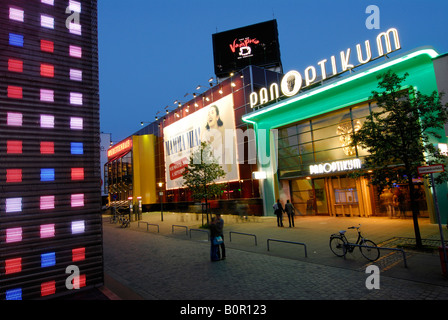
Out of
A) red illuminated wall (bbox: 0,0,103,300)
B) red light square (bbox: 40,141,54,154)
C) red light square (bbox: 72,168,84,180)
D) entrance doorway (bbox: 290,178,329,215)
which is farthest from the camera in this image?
entrance doorway (bbox: 290,178,329,215)

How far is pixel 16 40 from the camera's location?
7.20 m

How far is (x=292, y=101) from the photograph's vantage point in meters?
21.7

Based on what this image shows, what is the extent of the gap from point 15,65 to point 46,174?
9.97 feet

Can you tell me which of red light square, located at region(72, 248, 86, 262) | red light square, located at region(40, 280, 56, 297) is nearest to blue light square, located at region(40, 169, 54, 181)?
red light square, located at region(72, 248, 86, 262)

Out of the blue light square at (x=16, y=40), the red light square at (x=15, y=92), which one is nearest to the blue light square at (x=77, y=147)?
the red light square at (x=15, y=92)

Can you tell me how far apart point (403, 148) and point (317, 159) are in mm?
11535

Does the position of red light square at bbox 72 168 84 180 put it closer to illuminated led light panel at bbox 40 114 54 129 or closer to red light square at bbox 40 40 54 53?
illuminated led light panel at bbox 40 114 54 129

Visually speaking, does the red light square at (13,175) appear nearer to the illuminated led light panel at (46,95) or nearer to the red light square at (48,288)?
the illuminated led light panel at (46,95)

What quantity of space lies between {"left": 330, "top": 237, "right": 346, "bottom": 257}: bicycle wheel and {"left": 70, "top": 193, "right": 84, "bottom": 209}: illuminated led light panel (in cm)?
890

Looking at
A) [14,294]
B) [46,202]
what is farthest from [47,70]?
[14,294]

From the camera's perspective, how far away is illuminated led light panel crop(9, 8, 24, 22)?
23.6 ft

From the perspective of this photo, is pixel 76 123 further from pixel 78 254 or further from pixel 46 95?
pixel 78 254
